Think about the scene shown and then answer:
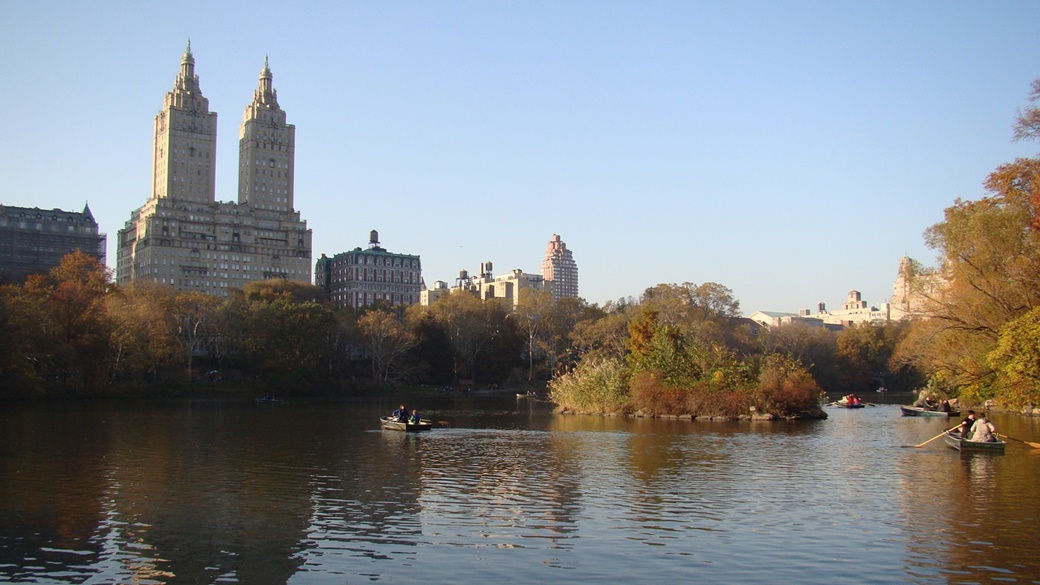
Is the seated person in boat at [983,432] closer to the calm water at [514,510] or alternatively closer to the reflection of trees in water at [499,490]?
the calm water at [514,510]

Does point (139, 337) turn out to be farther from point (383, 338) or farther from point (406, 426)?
point (406, 426)

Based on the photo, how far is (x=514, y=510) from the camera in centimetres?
2306

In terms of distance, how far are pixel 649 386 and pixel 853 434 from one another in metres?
15.8

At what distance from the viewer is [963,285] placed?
4969 cm

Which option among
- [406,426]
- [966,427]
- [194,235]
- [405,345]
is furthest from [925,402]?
[194,235]

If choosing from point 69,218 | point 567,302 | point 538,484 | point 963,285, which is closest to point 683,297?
point 567,302

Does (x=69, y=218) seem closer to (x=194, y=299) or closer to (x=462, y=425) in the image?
(x=194, y=299)

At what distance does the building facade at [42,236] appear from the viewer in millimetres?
167500

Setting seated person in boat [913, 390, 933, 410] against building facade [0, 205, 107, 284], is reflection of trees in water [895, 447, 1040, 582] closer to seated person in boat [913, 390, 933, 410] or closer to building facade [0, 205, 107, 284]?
seated person in boat [913, 390, 933, 410]

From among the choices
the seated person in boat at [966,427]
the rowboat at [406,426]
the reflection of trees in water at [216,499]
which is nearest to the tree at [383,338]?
the rowboat at [406,426]

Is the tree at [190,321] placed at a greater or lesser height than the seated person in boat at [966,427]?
greater

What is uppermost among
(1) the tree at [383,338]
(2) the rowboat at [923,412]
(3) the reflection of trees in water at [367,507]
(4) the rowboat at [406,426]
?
(1) the tree at [383,338]

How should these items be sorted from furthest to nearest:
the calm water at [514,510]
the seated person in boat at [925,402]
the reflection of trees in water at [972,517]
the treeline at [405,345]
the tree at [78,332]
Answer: the tree at [78,332], the seated person in boat at [925,402], the treeline at [405,345], the reflection of trees in water at [972,517], the calm water at [514,510]

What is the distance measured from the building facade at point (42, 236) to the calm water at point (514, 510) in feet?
471
